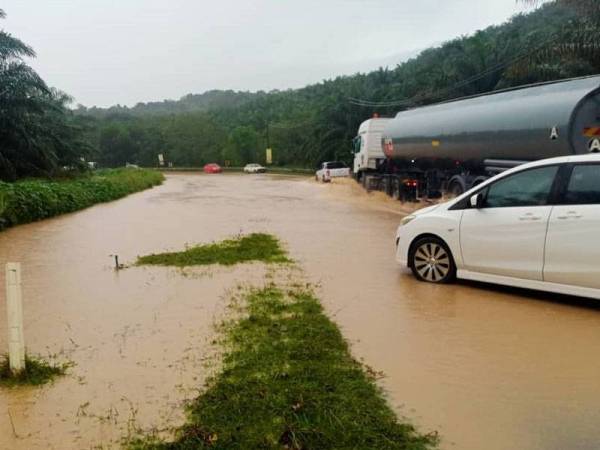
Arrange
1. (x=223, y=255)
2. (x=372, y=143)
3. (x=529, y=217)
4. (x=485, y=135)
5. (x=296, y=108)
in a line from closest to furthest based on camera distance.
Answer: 1. (x=529, y=217)
2. (x=223, y=255)
3. (x=485, y=135)
4. (x=372, y=143)
5. (x=296, y=108)

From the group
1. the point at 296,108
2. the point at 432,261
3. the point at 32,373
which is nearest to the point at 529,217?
the point at 432,261

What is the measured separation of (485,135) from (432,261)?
8103mm

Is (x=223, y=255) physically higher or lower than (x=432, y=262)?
lower

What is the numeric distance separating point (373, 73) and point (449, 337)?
60.1 meters

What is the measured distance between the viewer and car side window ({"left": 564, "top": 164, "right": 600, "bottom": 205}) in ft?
20.9

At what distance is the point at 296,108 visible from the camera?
90.2m

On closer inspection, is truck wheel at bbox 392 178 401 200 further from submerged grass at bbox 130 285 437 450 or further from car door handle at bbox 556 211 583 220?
submerged grass at bbox 130 285 437 450

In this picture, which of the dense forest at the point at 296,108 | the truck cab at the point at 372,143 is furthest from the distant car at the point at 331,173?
the truck cab at the point at 372,143

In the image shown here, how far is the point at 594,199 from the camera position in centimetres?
635

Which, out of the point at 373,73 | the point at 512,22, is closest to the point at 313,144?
the point at 373,73

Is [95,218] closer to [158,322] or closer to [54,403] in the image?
[158,322]

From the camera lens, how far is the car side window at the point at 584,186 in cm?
638

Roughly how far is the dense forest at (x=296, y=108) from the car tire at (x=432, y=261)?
43.8ft

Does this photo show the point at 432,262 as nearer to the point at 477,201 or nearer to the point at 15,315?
the point at 477,201
